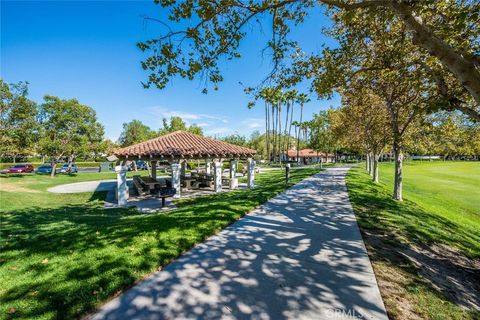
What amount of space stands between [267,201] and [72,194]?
14834 mm

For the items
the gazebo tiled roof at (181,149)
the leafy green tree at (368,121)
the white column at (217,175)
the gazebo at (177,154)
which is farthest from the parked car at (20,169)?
the leafy green tree at (368,121)

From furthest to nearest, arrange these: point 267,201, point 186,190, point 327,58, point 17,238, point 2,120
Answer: point 2,120, point 186,190, point 267,201, point 327,58, point 17,238

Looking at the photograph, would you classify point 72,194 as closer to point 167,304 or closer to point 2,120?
point 2,120

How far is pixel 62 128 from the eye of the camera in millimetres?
29438

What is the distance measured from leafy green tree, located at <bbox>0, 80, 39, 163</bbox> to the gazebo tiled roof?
16481 mm

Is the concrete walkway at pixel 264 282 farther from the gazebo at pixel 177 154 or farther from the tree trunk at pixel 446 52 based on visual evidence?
the gazebo at pixel 177 154

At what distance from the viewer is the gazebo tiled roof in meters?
14.2

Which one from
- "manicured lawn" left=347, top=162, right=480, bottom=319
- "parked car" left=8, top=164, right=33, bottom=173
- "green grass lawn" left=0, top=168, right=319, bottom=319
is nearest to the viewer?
"green grass lawn" left=0, top=168, right=319, bottom=319

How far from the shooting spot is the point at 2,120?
23797 mm

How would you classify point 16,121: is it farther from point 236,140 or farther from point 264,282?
point 236,140

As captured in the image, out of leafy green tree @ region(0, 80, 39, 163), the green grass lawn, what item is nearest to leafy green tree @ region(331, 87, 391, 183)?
the green grass lawn

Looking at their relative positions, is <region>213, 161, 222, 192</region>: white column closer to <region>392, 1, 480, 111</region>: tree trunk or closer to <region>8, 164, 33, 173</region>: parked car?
<region>392, 1, 480, 111</region>: tree trunk

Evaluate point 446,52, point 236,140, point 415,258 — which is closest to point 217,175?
point 415,258

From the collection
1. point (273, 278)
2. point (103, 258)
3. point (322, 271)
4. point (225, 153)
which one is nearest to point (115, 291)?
point (103, 258)
